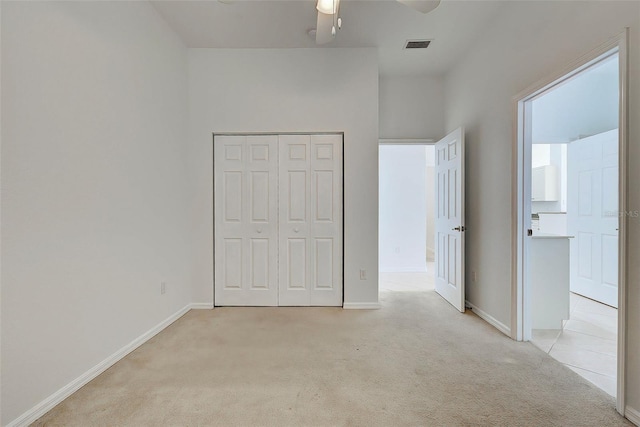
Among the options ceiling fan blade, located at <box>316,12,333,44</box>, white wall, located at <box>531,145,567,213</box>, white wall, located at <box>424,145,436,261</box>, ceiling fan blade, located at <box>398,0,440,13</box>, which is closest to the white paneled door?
ceiling fan blade, located at <box>316,12,333,44</box>

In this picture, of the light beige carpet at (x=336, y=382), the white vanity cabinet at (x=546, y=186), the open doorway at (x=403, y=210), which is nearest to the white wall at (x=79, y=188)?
the light beige carpet at (x=336, y=382)

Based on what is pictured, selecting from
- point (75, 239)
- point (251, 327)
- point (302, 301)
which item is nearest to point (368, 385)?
point (251, 327)

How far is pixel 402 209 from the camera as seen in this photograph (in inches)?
216

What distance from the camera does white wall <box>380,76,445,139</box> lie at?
157 inches

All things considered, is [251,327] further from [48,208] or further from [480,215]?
[480,215]

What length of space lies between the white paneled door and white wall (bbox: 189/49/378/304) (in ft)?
→ 0.39

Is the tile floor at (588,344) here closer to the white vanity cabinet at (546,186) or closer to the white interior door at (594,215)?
the white interior door at (594,215)

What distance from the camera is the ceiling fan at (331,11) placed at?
5.57 ft

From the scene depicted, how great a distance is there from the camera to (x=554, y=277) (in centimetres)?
264

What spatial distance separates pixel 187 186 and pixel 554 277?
3.77 meters

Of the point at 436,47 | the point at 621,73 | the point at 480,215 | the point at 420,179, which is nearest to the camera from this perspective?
the point at 621,73

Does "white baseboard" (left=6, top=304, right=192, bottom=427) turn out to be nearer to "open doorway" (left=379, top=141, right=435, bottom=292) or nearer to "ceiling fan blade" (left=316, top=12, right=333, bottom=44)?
"ceiling fan blade" (left=316, top=12, right=333, bottom=44)

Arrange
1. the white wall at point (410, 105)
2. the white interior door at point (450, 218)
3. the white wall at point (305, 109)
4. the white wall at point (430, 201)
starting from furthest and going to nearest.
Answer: the white wall at point (430, 201), the white wall at point (410, 105), the white wall at point (305, 109), the white interior door at point (450, 218)

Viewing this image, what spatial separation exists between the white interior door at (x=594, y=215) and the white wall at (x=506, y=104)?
1.63 metres
